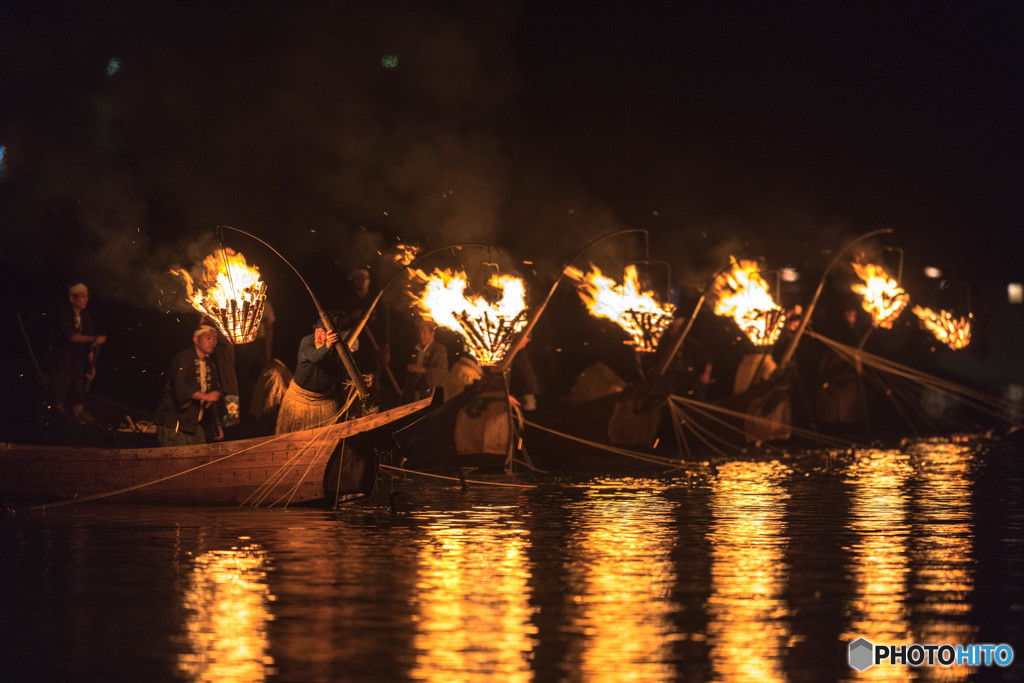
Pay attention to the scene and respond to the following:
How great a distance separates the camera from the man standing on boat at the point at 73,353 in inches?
699

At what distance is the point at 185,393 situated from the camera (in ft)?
48.0

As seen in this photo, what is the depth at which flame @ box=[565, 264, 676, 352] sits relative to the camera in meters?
20.9

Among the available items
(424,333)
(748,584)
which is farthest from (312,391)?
(748,584)

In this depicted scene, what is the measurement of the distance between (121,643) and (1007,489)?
10.5 meters

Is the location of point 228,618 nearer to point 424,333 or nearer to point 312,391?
point 312,391

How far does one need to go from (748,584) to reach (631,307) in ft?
38.0

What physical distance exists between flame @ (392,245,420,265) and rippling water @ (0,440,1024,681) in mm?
4987

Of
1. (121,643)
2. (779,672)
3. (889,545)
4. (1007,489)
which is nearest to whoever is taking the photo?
(779,672)

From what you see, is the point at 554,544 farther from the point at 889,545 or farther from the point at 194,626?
the point at 194,626

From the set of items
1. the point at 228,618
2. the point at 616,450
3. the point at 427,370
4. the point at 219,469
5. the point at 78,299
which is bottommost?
the point at 228,618

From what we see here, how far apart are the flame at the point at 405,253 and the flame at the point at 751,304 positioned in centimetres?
515

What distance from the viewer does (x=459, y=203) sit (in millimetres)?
23016

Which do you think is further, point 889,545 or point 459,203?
point 459,203

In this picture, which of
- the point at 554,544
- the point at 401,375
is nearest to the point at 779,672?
the point at 554,544
